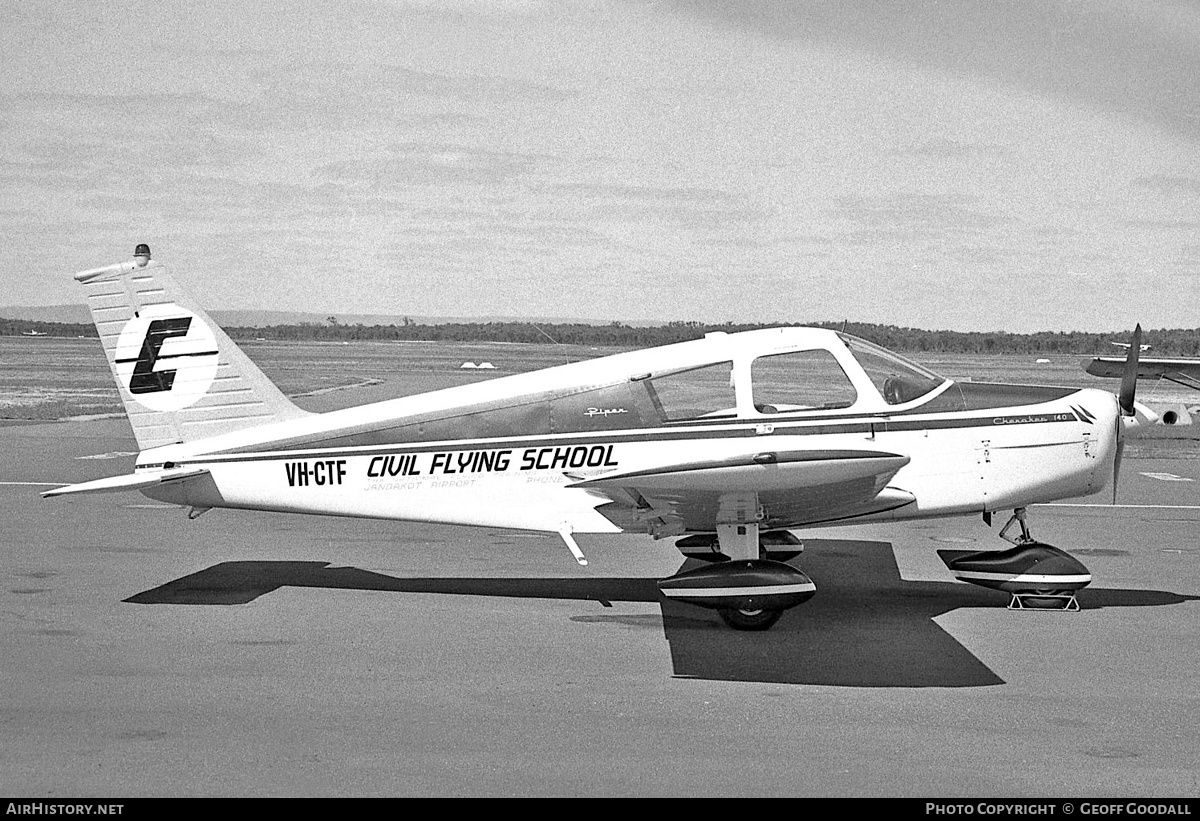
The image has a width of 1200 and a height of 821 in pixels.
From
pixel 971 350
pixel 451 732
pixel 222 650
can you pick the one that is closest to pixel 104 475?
pixel 222 650

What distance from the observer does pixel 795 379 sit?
8.72 meters

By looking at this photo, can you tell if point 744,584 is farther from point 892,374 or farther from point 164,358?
point 164,358

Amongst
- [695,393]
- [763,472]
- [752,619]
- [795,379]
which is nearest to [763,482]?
[763,472]

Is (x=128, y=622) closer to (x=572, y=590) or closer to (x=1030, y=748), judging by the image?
(x=572, y=590)

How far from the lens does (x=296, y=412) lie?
9.45 metres

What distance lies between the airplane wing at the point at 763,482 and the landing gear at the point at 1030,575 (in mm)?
1168

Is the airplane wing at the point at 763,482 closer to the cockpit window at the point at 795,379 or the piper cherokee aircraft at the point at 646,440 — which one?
the piper cherokee aircraft at the point at 646,440

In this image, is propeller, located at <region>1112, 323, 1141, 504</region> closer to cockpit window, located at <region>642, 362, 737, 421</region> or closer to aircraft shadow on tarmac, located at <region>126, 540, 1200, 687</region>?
aircraft shadow on tarmac, located at <region>126, 540, 1200, 687</region>

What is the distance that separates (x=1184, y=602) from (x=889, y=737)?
14.7 feet

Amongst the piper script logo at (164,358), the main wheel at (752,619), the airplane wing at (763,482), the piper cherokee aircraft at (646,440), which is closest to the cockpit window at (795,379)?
the piper cherokee aircraft at (646,440)

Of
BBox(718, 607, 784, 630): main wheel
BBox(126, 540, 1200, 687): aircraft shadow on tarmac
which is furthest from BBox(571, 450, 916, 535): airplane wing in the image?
BBox(126, 540, 1200, 687): aircraft shadow on tarmac

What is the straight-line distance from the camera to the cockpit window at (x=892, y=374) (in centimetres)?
852

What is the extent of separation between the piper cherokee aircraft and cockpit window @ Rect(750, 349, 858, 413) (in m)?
0.02

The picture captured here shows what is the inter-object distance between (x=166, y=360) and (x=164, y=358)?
22 millimetres
